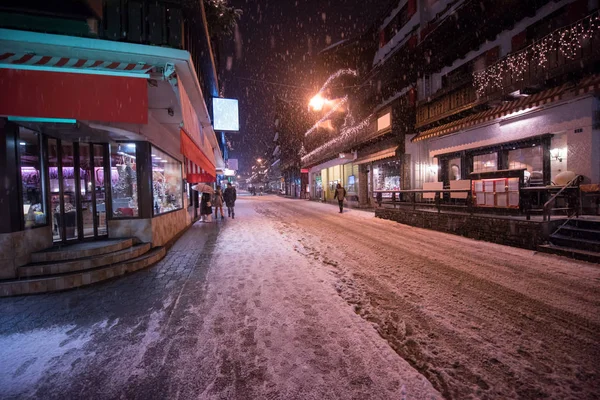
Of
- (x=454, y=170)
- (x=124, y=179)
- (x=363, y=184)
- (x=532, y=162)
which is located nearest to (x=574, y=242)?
(x=532, y=162)

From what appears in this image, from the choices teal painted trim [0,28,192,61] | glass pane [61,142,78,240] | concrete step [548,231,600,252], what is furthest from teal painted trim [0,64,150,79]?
concrete step [548,231,600,252]

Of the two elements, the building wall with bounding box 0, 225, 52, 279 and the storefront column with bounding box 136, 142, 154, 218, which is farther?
the storefront column with bounding box 136, 142, 154, 218

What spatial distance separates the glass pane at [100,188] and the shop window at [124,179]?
0.26 meters

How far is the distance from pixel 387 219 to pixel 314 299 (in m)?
10.8

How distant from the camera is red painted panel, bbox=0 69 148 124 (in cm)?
474

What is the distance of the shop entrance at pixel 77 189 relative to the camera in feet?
20.8

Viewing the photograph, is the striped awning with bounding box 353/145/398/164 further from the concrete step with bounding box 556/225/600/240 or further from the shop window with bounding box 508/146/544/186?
the concrete step with bounding box 556/225/600/240

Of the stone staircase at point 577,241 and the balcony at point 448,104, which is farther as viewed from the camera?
the balcony at point 448,104

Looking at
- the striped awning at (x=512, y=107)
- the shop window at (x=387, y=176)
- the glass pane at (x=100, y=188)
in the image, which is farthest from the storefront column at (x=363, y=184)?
the glass pane at (x=100, y=188)

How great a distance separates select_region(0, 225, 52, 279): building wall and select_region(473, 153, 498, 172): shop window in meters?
16.7

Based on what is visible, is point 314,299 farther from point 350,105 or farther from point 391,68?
point 350,105

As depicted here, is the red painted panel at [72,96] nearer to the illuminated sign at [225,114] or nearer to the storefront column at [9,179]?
the storefront column at [9,179]

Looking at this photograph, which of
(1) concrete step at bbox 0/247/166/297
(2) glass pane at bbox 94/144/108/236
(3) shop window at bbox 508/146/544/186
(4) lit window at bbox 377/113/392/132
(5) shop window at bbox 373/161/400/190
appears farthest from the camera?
(5) shop window at bbox 373/161/400/190

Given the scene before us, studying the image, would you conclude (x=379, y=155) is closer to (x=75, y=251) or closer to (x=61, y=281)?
(x=75, y=251)
